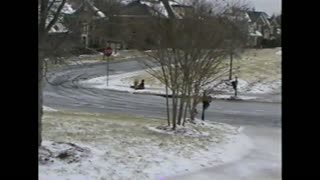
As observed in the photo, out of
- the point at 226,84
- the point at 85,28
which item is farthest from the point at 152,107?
the point at 85,28

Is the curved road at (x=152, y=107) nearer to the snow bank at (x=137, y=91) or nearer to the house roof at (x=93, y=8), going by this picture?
the snow bank at (x=137, y=91)

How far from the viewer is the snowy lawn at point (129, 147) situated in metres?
3.74

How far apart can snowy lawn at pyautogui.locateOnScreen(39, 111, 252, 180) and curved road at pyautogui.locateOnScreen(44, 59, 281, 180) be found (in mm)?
207

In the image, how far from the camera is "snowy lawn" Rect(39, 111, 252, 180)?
3742mm

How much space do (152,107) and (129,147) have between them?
3.24m

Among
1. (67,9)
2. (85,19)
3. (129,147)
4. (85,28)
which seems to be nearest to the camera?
(85,19)

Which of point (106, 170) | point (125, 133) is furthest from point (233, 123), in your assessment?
point (106, 170)

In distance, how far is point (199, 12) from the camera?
5059mm

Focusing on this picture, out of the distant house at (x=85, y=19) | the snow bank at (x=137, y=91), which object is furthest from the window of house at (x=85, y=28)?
the snow bank at (x=137, y=91)

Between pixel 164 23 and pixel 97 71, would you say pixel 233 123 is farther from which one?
pixel 97 71

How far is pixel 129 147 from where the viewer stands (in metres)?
4.59

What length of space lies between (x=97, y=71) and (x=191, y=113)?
416cm

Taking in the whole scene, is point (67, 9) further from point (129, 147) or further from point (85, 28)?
point (129, 147)

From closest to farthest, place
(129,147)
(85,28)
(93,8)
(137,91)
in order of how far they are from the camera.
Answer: (93,8)
(85,28)
(129,147)
(137,91)
